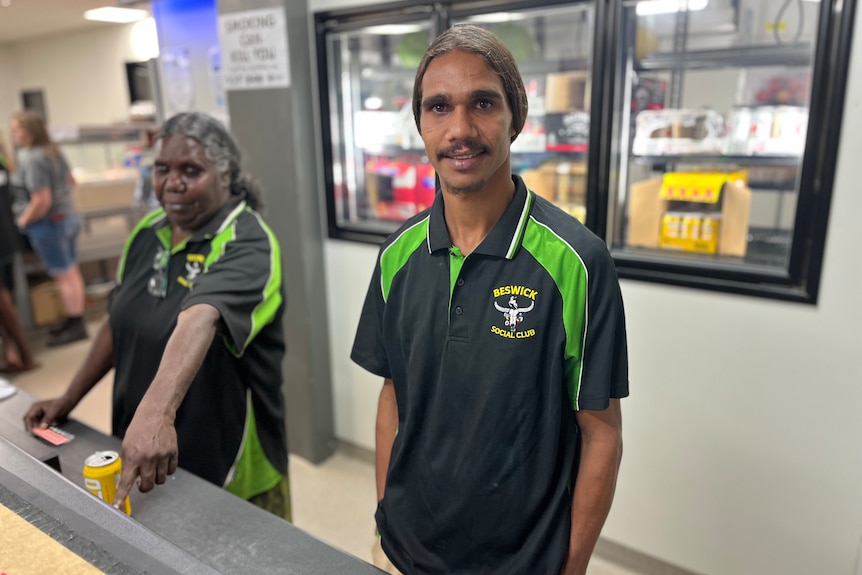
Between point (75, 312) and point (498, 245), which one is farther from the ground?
point (498, 245)

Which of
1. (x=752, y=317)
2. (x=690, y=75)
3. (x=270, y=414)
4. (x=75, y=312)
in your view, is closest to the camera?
(x=270, y=414)

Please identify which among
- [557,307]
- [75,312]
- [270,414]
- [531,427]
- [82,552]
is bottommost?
[75,312]

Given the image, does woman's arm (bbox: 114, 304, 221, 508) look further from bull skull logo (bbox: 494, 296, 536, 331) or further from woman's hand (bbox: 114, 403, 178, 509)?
bull skull logo (bbox: 494, 296, 536, 331)

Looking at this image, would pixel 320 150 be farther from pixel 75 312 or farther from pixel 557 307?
pixel 75 312

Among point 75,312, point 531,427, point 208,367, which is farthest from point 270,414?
point 75,312

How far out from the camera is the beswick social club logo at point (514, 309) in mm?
981

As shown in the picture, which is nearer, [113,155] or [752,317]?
[752,317]

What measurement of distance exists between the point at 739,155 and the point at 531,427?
4.88 ft

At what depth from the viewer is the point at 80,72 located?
30.0 ft

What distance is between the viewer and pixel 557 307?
972 millimetres

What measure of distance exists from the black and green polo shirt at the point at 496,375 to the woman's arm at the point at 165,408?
1.24 feet

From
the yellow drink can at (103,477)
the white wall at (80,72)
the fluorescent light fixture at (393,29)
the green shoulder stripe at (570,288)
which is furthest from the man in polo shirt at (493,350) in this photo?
the white wall at (80,72)

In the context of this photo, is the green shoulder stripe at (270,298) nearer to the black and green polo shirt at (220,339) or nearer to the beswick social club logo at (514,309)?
the black and green polo shirt at (220,339)

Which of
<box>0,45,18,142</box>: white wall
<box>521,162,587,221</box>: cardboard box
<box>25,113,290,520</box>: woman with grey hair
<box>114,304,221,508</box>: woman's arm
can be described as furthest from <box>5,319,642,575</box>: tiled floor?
<box>0,45,18,142</box>: white wall
